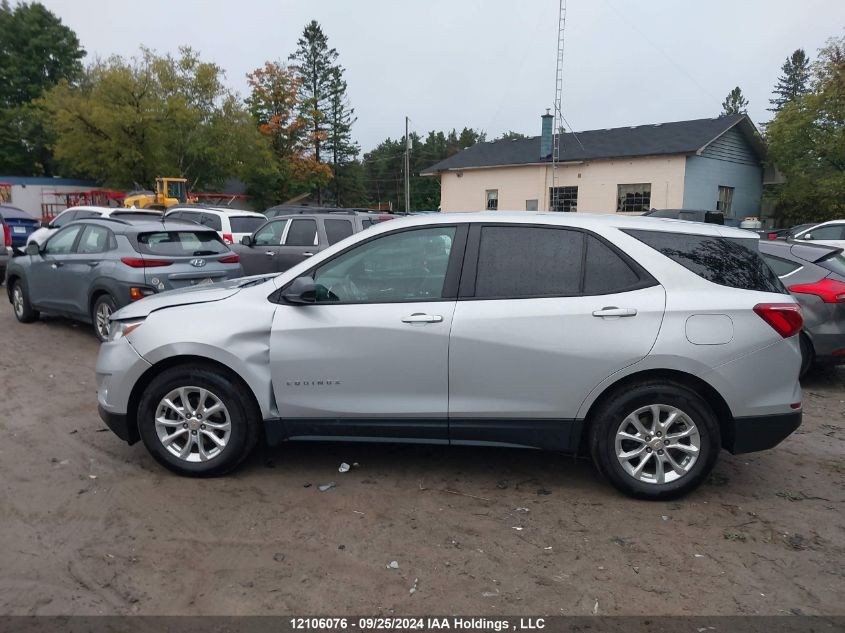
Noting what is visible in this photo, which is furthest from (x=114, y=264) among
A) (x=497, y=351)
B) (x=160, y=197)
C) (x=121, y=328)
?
(x=160, y=197)

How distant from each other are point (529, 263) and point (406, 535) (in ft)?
5.98

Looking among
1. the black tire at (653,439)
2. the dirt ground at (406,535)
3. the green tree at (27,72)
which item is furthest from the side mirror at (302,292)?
the green tree at (27,72)

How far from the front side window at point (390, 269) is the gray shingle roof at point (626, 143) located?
24346 millimetres

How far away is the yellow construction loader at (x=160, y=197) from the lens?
27.0 m

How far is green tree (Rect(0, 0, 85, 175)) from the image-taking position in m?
51.6

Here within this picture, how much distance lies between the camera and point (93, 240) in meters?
8.32

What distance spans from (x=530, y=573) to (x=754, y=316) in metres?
2.04

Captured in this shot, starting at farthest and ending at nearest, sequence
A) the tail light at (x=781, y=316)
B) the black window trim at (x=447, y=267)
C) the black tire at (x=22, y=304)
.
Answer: the black tire at (x=22, y=304) < the black window trim at (x=447, y=267) < the tail light at (x=781, y=316)

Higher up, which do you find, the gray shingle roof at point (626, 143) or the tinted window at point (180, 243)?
the gray shingle roof at point (626, 143)

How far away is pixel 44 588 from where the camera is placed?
3119 mm

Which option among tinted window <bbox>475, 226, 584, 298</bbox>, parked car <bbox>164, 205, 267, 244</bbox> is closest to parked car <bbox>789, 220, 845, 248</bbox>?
tinted window <bbox>475, 226, 584, 298</bbox>

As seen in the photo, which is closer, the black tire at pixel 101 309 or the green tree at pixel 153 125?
the black tire at pixel 101 309

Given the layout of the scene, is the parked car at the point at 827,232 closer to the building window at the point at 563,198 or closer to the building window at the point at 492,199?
the building window at the point at 563,198

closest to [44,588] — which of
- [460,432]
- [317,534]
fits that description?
[317,534]
